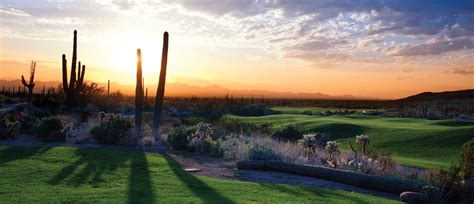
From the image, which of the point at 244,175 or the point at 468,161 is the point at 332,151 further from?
the point at 468,161

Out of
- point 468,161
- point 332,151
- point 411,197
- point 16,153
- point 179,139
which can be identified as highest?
point 468,161

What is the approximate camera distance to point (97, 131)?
819 inches

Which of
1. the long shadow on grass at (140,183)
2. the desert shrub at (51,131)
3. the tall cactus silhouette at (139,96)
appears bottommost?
the long shadow on grass at (140,183)

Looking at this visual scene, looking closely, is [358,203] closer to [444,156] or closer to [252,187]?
[252,187]

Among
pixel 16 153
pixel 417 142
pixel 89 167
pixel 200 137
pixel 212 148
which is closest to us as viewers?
pixel 89 167

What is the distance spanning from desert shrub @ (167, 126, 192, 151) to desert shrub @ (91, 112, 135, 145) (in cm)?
167

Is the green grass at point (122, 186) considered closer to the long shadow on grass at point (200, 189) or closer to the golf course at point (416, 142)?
the long shadow on grass at point (200, 189)

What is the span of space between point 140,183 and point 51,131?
11055 mm

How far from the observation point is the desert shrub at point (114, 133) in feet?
67.3

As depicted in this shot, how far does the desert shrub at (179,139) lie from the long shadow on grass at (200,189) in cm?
632

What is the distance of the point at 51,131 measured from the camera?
20547 millimetres

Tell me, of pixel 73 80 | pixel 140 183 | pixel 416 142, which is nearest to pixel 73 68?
pixel 73 80

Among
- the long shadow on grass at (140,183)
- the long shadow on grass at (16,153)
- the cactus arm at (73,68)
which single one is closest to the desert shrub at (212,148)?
the long shadow on grass at (140,183)

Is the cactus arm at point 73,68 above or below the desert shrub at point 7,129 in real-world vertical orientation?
above
